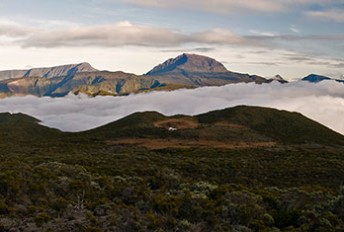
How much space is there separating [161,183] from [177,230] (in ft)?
46.6

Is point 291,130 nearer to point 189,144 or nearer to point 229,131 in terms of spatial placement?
point 229,131

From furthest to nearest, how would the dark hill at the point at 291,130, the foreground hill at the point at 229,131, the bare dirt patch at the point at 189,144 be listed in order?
the dark hill at the point at 291,130
the foreground hill at the point at 229,131
the bare dirt patch at the point at 189,144

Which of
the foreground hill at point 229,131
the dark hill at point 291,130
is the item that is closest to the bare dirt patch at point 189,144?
→ the foreground hill at point 229,131

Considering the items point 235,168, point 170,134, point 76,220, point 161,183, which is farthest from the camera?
point 170,134

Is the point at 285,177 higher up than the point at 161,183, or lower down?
lower down

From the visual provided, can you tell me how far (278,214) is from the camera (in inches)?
895

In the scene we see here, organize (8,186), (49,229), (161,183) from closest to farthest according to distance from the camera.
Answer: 1. (49,229)
2. (8,186)
3. (161,183)

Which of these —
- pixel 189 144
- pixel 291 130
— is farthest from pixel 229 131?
pixel 189 144

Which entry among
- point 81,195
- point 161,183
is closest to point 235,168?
point 161,183

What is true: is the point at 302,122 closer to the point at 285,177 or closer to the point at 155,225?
the point at 285,177

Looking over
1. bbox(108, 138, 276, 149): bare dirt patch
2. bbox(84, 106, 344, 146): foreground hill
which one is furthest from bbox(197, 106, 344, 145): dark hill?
bbox(108, 138, 276, 149): bare dirt patch

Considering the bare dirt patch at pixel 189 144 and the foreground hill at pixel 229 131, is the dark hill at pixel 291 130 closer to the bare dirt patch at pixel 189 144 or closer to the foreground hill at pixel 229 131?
the foreground hill at pixel 229 131

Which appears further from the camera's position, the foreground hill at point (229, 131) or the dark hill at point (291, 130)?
the dark hill at point (291, 130)

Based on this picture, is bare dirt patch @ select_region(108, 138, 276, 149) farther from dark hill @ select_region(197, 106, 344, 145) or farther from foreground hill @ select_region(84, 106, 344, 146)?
dark hill @ select_region(197, 106, 344, 145)
